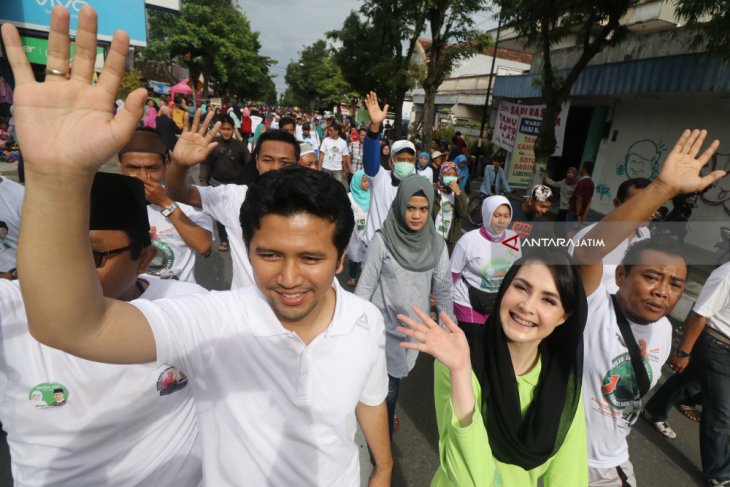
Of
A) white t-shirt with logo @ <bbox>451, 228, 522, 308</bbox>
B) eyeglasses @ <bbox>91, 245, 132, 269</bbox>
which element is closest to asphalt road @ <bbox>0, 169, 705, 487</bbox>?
white t-shirt with logo @ <bbox>451, 228, 522, 308</bbox>

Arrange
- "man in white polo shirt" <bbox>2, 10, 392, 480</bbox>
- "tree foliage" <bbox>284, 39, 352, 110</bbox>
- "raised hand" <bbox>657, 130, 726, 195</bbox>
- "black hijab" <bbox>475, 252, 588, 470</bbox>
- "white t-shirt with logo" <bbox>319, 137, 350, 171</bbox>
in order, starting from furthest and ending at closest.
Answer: "tree foliage" <bbox>284, 39, 352, 110</bbox>, "white t-shirt with logo" <bbox>319, 137, 350, 171</bbox>, "raised hand" <bbox>657, 130, 726, 195</bbox>, "black hijab" <bbox>475, 252, 588, 470</bbox>, "man in white polo shirt" <bbox>2, 10, 392, 480</bbox>

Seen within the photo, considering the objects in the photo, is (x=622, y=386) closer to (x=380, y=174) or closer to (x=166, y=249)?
(x=166, y=249)

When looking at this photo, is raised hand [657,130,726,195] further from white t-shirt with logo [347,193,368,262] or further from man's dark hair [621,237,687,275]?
white t-shirt with logo [347,193,368,262]

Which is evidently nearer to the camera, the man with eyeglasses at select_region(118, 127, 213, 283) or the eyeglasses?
the eyeglasses

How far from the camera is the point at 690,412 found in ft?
11.2

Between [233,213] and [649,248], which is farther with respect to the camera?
[233,213]

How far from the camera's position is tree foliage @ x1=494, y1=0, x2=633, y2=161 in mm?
6867

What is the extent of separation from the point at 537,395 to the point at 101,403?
5.18 ft

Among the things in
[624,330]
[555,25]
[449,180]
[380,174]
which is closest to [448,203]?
[449,180]

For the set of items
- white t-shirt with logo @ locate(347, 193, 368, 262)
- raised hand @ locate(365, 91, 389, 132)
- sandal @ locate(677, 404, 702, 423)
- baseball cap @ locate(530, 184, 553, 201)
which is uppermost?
raised hand @ locate(365, 91, 389, 132)

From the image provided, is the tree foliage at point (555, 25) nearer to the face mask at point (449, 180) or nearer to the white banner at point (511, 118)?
the white banner at point (511, 118)

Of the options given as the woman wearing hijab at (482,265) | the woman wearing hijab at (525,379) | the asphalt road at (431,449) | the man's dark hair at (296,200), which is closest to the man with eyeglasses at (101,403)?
the man's dark hair at (296,200)

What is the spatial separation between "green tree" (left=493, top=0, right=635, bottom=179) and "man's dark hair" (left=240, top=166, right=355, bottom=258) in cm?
786

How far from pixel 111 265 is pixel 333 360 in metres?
0.87
